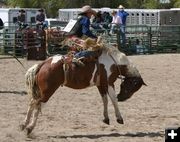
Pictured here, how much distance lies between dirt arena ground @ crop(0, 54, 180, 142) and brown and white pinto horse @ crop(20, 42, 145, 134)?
1.08 ft

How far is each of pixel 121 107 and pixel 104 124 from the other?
189 cm

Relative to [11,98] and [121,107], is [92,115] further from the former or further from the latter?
[11,98]

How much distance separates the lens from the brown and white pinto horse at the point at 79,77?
8391 mm

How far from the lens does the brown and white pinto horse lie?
839cm

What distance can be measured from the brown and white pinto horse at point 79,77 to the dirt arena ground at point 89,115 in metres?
0.33

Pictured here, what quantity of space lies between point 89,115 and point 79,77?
5.70 feet

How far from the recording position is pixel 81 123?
942 centimetres

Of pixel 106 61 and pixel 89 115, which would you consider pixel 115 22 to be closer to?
pixel 89 115

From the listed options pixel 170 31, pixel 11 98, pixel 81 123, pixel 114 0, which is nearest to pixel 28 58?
pixel 170 31

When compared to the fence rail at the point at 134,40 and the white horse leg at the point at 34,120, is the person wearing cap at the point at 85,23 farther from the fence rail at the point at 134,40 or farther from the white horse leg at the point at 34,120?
the fence rail at the point at 134,40

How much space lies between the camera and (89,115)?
1017 cm

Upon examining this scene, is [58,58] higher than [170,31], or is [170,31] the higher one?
[58,58]

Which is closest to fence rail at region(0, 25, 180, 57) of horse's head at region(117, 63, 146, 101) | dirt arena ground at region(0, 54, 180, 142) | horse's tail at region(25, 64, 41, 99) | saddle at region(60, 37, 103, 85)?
dirt arena ground at region(0, 54, 180, 142)

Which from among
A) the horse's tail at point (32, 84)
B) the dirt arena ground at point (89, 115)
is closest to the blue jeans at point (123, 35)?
the dirt arena ground at point (89, 115)
